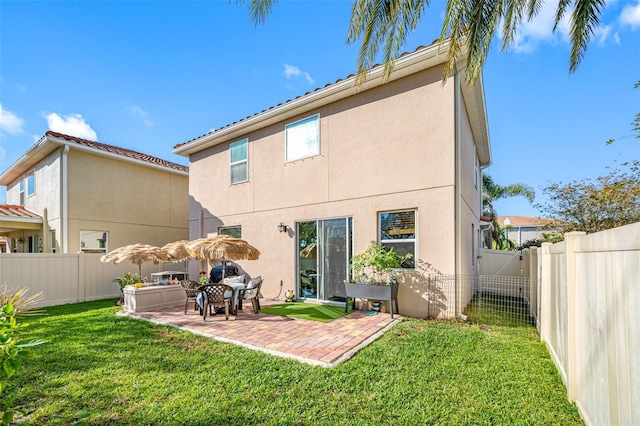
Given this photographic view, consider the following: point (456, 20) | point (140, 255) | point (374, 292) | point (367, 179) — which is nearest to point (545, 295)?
point (374, 292)

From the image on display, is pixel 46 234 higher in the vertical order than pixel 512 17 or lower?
lower

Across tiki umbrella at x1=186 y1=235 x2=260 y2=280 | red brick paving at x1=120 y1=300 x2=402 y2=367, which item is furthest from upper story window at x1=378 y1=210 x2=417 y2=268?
tiki umbrella at x1=186 y1=235 x2=260 y2=280

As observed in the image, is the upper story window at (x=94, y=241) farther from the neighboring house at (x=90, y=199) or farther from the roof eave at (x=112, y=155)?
the roof eave at (x=112, y=155)

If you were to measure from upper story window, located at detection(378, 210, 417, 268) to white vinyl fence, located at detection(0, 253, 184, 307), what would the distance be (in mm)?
11345

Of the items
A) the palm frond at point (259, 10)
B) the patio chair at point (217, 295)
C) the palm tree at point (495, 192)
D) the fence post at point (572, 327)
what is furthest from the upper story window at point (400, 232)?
the palm tree at point (495, 192)

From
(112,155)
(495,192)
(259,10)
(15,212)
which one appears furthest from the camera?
(495,192)

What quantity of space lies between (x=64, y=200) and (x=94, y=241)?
2.18 meters

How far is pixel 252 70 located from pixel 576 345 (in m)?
12.0

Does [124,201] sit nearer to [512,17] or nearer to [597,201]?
[512,17]

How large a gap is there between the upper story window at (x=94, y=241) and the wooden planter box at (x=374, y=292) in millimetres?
12396

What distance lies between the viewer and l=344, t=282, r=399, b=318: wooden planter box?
783 centimetres

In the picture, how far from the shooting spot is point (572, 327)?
374 cm

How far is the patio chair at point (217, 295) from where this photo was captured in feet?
26.3

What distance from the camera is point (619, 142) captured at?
894 cm
